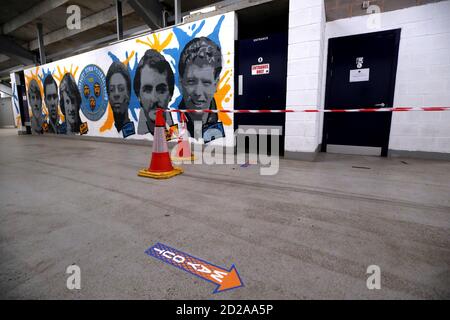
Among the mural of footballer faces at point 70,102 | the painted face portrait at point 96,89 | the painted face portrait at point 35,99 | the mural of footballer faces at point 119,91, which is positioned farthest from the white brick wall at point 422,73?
the painted face portrait at point 35,99

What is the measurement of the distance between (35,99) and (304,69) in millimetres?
10551

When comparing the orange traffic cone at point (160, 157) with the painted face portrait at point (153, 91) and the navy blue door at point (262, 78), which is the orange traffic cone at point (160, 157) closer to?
the navy blue door at point (262, 78)

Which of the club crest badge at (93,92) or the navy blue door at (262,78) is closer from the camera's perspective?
the navy blue door at (262,78)

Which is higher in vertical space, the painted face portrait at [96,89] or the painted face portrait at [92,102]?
the painted face portrait at [96,89]

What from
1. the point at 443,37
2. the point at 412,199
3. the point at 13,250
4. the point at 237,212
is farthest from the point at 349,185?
the point at 443,37

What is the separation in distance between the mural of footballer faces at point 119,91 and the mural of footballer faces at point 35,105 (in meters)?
4.81

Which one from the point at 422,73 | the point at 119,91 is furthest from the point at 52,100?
the point at 422,73

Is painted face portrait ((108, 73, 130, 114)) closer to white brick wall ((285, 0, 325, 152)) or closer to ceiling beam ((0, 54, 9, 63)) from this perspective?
white brick wall ((285, 0, 325, 152))

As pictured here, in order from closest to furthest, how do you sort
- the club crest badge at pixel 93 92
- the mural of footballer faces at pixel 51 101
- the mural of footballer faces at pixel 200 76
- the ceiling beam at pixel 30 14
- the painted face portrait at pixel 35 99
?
the mural of footballer faces at pixel 200 76
the club crest badge at pixel 93 92
the ceiling beam at pixel 30 14
the mural of footballer faces at pixel 51 101
the painted face portrait at pixel 35 99

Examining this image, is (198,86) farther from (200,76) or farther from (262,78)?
(262,78)

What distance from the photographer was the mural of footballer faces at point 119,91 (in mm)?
5969

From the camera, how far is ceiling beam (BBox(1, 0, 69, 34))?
283 inches

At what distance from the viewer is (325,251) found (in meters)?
1.29

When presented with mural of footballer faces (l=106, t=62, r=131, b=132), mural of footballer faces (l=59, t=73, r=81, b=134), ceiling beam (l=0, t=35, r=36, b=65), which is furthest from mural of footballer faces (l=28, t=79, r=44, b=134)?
mural of footballer faces (l=106, t=62, r=131, b=132)
